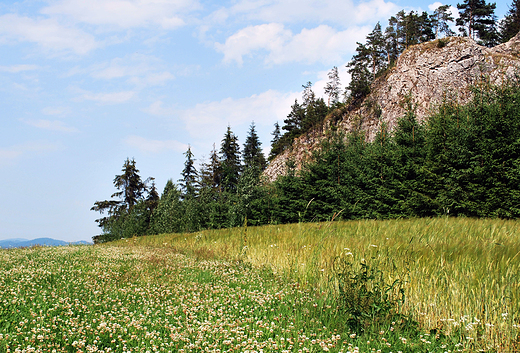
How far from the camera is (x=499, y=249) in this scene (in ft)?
18.3

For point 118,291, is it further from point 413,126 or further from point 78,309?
point 413,126

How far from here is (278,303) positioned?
4.56 m

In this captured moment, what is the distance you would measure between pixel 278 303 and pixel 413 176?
17537mm

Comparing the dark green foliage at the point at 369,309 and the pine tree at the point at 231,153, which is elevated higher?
the pine tree at the point at 231,153

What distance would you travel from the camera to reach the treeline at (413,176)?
14891 millimetres

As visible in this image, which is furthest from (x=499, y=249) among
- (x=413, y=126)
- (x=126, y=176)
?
(x=126, y=176)

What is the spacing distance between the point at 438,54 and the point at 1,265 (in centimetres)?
5462

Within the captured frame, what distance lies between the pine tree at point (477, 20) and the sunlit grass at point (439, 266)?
224ft

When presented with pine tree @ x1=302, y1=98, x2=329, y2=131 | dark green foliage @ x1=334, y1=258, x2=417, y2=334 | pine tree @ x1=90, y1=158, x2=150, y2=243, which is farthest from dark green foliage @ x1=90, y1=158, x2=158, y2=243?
dark green foliage @ x1=334, y1=258, x2=417, y2=334

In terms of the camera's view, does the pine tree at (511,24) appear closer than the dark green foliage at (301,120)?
Yes

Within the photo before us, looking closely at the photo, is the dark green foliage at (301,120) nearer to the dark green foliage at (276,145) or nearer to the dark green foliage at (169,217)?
the dark green foliage at (276,145)

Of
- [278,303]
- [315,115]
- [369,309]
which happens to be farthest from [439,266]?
[315,115]

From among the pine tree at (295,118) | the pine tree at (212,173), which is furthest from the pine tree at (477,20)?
the pine tree at (212,173)

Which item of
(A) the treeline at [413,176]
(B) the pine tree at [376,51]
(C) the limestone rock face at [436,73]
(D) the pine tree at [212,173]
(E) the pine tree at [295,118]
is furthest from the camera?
(E) the pine tree at [295,118]
